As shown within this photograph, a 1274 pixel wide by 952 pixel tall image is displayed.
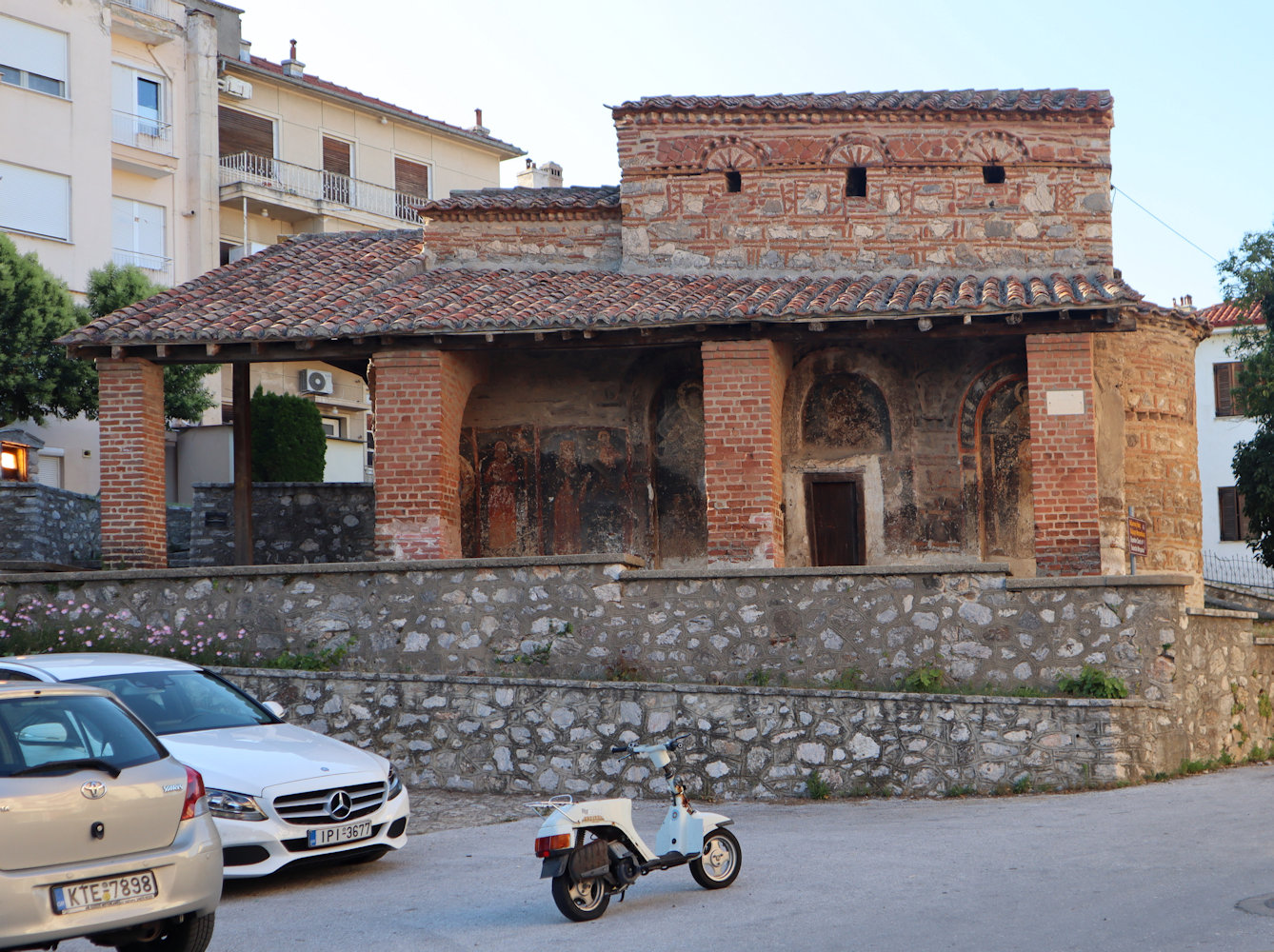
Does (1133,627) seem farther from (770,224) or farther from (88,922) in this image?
(88,922)

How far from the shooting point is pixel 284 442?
83.0ft

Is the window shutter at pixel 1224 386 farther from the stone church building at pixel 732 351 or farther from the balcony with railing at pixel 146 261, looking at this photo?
the balcony with railing at pixel 146 261

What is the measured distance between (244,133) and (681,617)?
26161mm

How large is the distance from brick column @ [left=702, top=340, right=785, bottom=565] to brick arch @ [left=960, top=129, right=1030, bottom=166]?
407 cm

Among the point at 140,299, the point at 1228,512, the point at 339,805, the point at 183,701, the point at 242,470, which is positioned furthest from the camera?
the point at 1228,512

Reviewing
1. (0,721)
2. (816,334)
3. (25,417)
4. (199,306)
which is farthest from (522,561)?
(25,417)

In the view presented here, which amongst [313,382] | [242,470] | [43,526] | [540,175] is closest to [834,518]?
[242,470]

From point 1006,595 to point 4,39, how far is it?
25.6 m

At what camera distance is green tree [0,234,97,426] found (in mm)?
24266

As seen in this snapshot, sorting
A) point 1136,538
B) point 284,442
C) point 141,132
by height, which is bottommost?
point 1136,538

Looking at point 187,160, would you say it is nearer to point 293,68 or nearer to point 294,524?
point 293,68

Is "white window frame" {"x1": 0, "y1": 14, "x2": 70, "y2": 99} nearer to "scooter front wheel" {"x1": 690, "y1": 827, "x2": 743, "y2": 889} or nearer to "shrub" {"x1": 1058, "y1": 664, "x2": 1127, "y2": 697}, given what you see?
"shrub" {"x1": 1058, "y1": 664, "x2": 1127, "y2": 697}

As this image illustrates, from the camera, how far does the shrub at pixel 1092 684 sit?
12.2m

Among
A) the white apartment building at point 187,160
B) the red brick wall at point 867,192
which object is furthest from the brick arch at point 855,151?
the white apartment building at point 187,160
